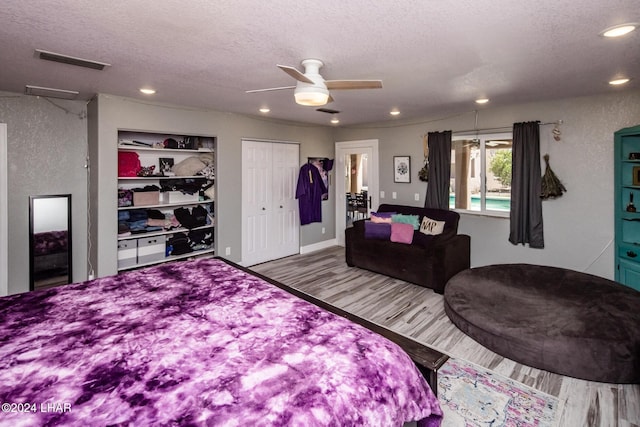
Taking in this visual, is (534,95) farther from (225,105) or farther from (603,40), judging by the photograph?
(225,105)

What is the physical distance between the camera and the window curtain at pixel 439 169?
5133mm

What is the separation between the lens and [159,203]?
14.9ft

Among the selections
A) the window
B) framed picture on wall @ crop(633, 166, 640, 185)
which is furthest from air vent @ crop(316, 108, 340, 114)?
framed picture on wall @ crop(633, 166, 640, 185)

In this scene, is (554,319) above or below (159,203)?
below

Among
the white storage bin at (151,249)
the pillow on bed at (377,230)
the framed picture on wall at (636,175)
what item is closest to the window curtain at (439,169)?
the pillow on bed at (377,230)

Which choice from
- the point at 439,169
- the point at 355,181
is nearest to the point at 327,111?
the point at 439,169

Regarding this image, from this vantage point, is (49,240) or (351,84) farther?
(49,240)

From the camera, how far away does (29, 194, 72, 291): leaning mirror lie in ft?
12.8

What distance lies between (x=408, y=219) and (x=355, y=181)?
73.7 inches

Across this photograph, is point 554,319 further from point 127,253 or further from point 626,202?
point 127,253

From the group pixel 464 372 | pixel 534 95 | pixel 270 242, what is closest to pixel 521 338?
pixel 464 372

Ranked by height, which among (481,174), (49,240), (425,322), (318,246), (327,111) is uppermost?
(327,111)

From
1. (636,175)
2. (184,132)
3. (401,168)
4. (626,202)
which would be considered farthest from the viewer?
(401,168)

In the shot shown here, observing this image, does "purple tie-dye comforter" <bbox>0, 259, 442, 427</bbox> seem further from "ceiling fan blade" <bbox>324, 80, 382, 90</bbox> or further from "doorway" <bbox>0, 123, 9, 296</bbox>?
"doorway" <bbox>0, 123, 9, 296</bbox>
